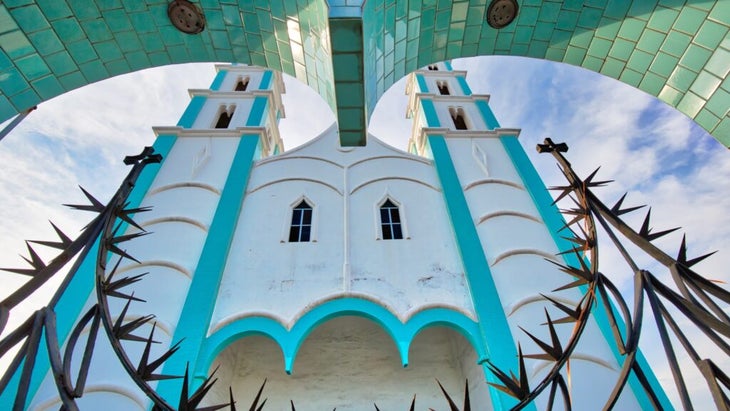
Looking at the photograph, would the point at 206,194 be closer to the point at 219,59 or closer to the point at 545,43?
A: the point at 219,59

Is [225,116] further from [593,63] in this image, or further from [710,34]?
[710,34]

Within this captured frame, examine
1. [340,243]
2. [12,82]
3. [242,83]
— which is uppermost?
[242,83]

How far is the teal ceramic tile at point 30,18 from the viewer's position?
366cm

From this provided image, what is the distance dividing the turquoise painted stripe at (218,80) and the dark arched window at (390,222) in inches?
383

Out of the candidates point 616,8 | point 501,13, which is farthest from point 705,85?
point 501,13

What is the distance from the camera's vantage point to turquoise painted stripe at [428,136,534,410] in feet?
20.2

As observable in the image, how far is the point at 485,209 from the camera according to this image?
9031 millimetres

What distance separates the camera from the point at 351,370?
7953mm

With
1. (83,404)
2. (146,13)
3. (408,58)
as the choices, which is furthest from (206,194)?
(408,58)

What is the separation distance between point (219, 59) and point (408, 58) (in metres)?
2.33

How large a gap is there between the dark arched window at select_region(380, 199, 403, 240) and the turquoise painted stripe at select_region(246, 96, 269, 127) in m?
5.83

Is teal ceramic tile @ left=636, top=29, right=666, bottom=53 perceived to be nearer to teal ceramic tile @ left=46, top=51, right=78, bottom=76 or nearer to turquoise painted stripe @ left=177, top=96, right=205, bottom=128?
teal ceramic tile @ left=46, top=51, right=78, bottom=76

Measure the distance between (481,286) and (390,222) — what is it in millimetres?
2555

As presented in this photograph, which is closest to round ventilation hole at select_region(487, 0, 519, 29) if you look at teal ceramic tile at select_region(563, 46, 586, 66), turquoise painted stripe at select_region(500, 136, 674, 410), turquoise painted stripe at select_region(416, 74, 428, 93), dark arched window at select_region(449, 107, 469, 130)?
teal ceramic tile at select_region(563, 46, 586, 66)
